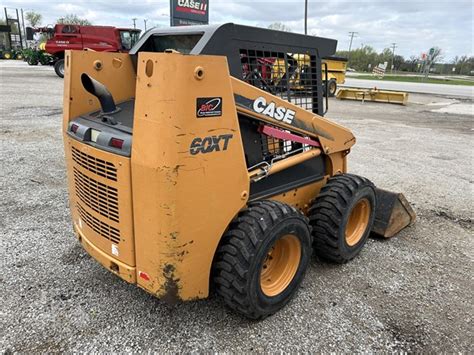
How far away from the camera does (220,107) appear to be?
227cm

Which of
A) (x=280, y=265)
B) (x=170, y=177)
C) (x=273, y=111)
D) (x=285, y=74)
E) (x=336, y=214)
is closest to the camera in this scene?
(x=170, y=177)

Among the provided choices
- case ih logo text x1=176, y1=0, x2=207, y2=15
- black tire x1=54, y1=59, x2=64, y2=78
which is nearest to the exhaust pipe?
case ih logo text x1=176, y1=0, x2=207, y2=15

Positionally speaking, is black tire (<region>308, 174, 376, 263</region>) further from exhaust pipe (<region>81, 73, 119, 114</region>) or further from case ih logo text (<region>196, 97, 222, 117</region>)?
exhaust pipe (<region>81, 73, 119, 114</region>)

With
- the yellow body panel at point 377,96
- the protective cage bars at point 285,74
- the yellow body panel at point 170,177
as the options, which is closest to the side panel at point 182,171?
the yellow body panel at point 170,177

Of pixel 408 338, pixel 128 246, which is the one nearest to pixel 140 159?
pixel 128 246

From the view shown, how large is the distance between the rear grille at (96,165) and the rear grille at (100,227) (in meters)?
0.36

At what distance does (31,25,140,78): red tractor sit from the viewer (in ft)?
64.0

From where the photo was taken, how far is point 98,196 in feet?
8.53

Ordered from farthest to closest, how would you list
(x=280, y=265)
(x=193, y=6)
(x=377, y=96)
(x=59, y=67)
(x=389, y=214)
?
(x=59, y=67), (x=193, y=6), (x=377, y=96), (x=389, y=214), (x=280, y=265)

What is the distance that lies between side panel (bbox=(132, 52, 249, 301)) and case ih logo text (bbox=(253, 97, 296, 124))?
36 centimetres

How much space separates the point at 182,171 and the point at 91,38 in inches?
797

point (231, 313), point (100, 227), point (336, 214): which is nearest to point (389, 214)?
point (336, 214)

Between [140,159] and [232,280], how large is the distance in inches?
38.3

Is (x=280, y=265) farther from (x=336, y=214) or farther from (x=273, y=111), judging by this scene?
(x=273, y=111)
